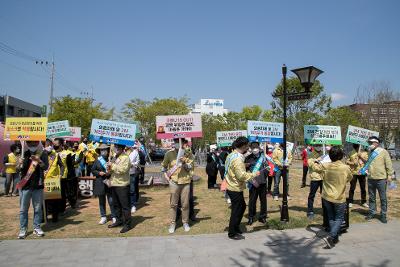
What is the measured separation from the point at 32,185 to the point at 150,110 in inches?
1396

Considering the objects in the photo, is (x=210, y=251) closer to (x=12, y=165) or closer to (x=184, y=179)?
(x=184, y=179)

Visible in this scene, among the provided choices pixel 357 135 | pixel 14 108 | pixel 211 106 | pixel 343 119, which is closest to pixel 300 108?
pixel 343 119

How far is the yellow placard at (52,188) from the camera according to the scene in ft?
25.3

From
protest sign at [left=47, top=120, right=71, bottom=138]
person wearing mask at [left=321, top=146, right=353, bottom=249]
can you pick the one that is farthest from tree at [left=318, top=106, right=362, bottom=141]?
person wearing mask at [left=321, top=146, right=353, bottom=249]

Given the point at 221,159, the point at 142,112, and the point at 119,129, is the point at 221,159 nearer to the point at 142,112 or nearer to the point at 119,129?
the point at 119,129

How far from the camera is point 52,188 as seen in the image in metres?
7.76

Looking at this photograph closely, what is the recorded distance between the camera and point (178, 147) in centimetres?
765

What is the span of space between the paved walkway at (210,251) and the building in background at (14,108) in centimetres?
4964

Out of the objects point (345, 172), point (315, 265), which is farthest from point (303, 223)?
point (315, 265)

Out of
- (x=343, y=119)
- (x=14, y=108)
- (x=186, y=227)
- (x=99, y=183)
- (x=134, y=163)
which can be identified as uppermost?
(x=14, y=108)

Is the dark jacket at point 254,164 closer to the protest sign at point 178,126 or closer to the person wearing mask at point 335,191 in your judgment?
the protest sign at point 178,126

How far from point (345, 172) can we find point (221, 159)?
6.11 m

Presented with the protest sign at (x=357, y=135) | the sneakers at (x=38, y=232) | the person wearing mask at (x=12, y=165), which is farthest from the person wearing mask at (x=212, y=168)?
the sneakers at (x=38, y=232)

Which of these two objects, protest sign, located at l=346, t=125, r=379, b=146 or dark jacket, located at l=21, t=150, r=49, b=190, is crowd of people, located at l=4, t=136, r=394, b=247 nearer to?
dark jacket, located at l=21, t=150, r=49, b=190
